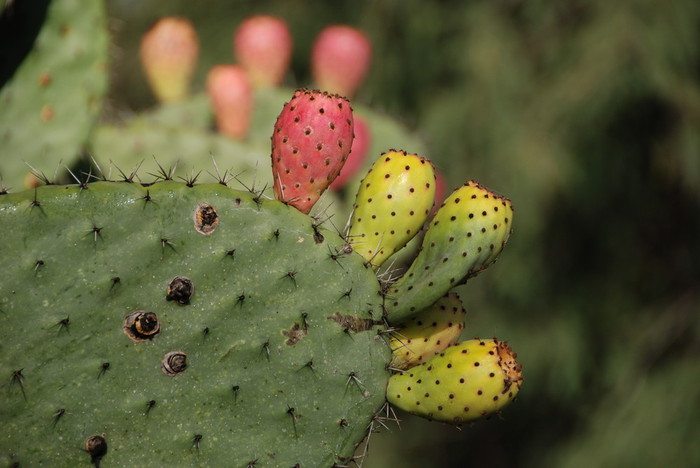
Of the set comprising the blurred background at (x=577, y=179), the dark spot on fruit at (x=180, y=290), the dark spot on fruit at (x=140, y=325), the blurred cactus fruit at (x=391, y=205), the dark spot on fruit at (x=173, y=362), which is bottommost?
the blurred background at (x=577, y=179)


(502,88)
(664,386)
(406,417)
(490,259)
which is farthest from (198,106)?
(406,417)

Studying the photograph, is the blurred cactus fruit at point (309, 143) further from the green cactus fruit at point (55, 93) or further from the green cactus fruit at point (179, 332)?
the green cactus fruit at point (55, 93)

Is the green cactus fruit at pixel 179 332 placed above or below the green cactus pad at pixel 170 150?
above

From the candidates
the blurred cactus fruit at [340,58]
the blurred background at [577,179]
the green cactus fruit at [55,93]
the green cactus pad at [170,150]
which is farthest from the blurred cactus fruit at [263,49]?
the blurred background at [577,179]

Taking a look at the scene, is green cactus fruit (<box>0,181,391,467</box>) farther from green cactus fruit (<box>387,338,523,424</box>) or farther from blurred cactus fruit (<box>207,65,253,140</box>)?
blurred cactus fruit (<box>207,65,253,140</box>)

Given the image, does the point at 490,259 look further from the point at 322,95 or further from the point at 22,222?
the point at 22,222

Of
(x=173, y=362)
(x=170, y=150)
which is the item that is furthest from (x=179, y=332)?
(x=170, y=150)
